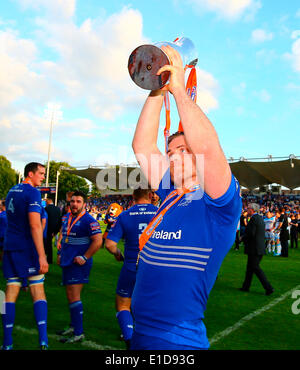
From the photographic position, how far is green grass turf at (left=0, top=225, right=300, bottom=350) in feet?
15.5

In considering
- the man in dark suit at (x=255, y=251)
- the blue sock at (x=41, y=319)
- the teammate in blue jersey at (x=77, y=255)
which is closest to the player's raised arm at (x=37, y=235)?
the blue sock at (x=41, y=319)

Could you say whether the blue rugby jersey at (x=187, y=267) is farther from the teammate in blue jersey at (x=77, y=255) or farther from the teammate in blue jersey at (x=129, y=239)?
the teammate in blue jersey at (x=77, y=255)

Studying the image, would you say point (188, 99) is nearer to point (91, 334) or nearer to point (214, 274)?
point (214, 274)

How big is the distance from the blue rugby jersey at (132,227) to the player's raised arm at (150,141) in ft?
7.74

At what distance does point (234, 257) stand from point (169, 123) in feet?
43.6

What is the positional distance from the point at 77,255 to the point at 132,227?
104cm

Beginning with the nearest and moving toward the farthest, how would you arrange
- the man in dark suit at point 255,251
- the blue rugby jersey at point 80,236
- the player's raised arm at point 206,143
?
the player's raised arm at point 206,143 → the blue rugby jersey at point 80,236 → the man in dark suit at point 255,251

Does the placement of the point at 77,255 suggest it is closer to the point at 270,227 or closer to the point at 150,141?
the point at 150,141

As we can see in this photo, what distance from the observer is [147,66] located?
1.67m

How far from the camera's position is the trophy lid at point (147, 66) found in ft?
5.37

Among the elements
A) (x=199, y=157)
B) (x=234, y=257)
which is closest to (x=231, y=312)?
(x=199, y=157)

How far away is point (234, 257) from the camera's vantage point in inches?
571

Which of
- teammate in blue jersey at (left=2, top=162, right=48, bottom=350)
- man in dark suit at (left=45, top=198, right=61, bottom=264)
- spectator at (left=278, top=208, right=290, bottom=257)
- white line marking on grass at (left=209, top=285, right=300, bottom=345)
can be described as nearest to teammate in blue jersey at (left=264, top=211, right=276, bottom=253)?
spectator at (left=278, top=208, right=290, bottom=257)

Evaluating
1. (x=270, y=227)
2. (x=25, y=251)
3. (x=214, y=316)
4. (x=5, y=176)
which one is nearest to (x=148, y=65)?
(x=25, y=251)
